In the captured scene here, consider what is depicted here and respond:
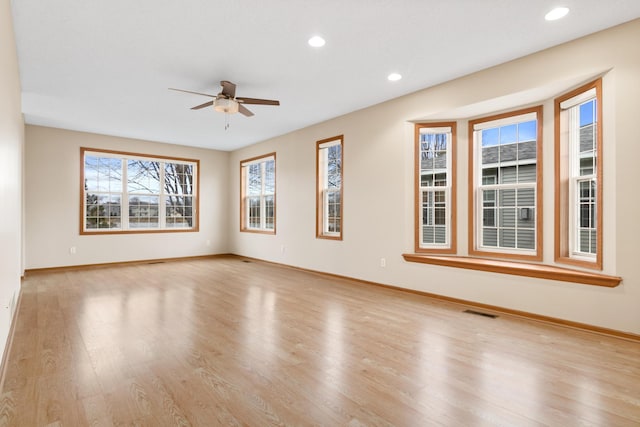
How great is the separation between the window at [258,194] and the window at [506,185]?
4.18 meters

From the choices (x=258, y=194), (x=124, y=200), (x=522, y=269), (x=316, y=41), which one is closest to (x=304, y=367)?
(x=522, y=269)

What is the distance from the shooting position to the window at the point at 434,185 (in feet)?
15.4

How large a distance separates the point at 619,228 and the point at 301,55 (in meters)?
3.39

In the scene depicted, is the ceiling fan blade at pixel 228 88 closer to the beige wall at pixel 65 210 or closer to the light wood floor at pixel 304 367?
the light wood floor at pixel 304 367

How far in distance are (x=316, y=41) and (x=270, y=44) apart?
46cm

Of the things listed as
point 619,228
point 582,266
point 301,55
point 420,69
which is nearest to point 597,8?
point 420,69

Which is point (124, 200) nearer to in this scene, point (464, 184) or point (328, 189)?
point (328, 189)

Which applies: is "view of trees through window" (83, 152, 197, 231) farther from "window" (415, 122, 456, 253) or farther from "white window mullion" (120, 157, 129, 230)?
"window" (415, 122, 456, 253)

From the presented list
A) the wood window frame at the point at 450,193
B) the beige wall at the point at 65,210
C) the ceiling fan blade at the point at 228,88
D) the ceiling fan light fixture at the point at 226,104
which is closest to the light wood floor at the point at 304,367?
the wood window frame at the point at 450,193

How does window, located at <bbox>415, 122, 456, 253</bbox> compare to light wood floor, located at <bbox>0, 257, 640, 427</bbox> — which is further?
window, located at <bbox>415, 122, 456, 253</bbox>

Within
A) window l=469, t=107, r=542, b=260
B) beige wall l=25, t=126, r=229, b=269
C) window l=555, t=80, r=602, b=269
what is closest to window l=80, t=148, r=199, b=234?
beige wall l=25, t=126, r=229, b=269

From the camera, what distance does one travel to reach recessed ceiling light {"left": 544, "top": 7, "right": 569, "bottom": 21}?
2783 millimetres

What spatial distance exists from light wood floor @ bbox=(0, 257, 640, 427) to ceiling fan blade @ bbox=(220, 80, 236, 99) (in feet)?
8.27

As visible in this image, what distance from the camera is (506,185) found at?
13.9 feet
